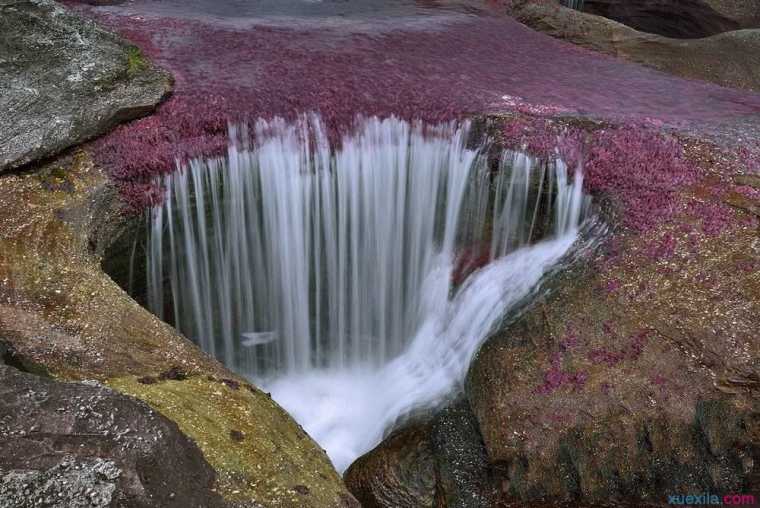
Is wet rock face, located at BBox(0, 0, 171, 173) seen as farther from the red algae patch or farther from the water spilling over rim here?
the water spilling over rim

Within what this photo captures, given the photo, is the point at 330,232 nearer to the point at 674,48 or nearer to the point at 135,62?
the point at 135,62

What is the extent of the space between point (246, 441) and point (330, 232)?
4.30 metres

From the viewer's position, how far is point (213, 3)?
13008mm

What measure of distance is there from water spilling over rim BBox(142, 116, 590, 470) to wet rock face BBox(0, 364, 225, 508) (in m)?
3.75

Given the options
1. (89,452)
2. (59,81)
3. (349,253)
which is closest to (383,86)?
(349,253)

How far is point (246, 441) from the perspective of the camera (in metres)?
4.53

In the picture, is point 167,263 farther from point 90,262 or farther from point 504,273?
point 504,273

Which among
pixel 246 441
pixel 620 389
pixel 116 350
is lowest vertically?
pixel 620 389

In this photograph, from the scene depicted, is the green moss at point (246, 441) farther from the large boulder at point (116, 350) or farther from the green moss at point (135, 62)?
the green moss at point (135, 62)

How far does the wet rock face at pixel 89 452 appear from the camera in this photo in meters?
3.27

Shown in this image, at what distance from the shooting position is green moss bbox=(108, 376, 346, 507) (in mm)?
4117

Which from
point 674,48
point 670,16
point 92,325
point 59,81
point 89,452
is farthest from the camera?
point 670,16

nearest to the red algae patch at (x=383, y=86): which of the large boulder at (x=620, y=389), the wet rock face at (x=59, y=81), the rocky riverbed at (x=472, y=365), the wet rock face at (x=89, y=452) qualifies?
the rocky riverbed at (x=472, y=365)

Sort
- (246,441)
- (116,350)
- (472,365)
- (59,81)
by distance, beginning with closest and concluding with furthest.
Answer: (246,441) < (116,350) < (472,365) < (59,81)
